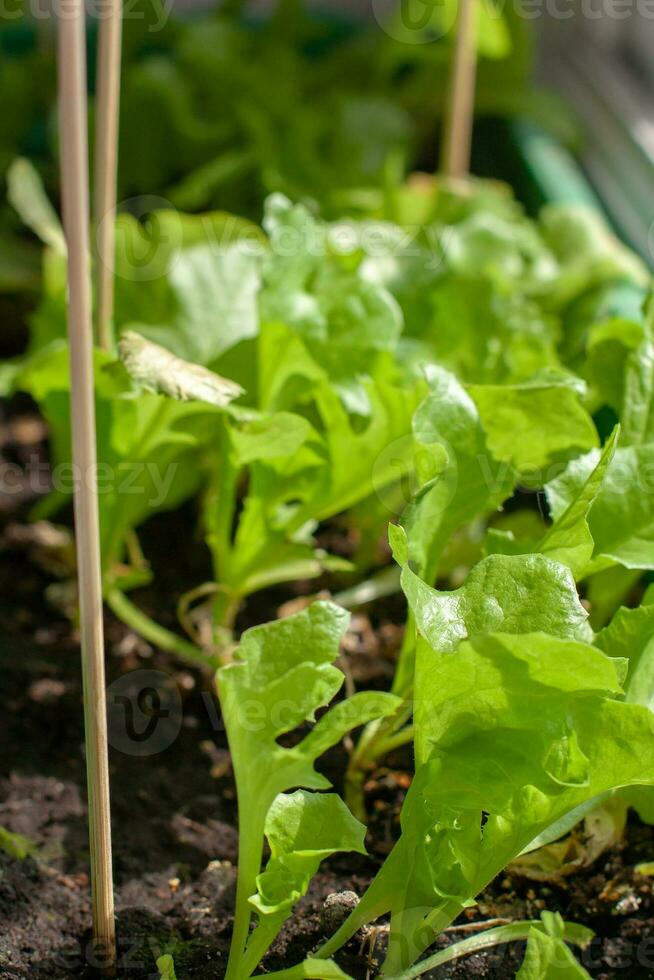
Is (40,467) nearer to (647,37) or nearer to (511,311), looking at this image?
(511,311)

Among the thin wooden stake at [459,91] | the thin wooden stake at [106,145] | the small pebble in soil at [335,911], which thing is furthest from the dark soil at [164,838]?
the thin wooden stake at [459,91]

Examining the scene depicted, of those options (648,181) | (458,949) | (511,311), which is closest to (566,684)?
(458,949)

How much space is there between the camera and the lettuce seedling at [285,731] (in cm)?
58

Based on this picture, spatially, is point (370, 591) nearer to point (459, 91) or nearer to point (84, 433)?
point (84, 433)

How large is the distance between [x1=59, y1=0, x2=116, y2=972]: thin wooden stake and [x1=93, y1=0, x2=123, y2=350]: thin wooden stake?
0.22 m

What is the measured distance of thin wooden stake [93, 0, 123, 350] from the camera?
750mm

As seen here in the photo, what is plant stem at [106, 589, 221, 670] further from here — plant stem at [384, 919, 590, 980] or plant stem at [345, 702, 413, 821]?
plant stem at [384, 919, 590, 980]

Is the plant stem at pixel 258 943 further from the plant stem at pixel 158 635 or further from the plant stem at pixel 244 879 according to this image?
the plant stem at pixel 158 635

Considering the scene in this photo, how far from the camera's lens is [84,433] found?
53 cm

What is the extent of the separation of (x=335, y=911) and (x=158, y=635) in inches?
11.6

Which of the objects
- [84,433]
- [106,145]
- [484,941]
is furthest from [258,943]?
[106,145]

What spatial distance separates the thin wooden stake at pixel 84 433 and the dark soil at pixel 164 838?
0.05 metres

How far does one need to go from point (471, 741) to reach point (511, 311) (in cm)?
54

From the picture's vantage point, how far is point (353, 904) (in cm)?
69
